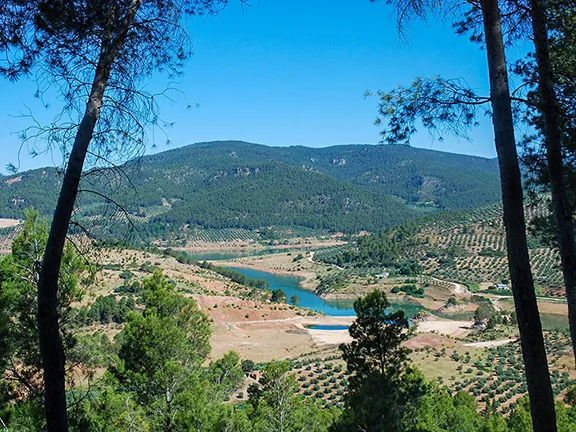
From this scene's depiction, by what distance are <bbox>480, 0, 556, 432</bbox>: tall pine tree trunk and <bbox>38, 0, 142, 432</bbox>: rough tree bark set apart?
3.31m

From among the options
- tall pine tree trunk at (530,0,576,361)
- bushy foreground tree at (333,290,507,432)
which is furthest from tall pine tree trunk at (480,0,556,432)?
bushy foreground tree at (333,290,507,432)

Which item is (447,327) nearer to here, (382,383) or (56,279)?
(382,383)

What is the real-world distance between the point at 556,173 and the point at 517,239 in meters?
1.42

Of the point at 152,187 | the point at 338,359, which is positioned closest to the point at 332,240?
the point at 152,187

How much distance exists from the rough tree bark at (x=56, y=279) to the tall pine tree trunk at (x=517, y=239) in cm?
331

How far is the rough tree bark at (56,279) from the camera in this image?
3.41 meters

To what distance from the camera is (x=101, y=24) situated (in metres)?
4.16

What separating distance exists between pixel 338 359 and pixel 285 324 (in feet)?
45.4

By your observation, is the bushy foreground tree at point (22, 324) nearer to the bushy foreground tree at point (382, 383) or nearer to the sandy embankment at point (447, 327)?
the bushy foreground tree at point (382, 383)

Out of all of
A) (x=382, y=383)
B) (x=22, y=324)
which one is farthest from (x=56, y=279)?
(x=382, y=383)

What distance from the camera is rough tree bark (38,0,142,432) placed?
341 cm

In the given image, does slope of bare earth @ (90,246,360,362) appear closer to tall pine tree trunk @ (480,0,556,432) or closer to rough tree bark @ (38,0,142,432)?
rough tree bark @ (38,0,142,432)

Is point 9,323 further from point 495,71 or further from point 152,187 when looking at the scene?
point 152,187

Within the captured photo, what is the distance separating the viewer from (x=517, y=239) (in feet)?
11.9
